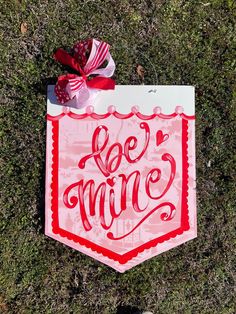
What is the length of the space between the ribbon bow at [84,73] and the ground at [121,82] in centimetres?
5

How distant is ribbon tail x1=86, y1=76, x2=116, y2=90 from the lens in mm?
1785

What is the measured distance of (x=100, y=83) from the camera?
5.86 ft

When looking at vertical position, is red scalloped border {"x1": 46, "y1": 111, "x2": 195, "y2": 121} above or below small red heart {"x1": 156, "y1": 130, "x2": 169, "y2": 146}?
above

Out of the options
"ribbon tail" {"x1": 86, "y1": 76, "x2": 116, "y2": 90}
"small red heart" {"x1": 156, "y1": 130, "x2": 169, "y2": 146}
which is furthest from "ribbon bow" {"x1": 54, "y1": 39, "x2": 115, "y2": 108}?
"small red heart" {"x1": 156, "y1": 130, "x2": 169, "y2": 146}

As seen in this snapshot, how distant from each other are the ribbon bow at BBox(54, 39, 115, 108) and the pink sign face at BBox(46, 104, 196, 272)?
68 mm

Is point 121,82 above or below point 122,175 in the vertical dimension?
above

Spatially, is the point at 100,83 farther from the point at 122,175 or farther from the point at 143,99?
the point at 122,175

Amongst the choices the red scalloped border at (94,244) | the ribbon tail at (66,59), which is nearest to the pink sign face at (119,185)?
the red scalloped border at (94,244)

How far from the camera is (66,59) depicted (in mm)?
1778

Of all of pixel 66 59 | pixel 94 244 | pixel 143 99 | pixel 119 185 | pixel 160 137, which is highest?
pixel 66 59

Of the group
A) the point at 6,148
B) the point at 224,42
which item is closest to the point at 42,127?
the point at 6,148

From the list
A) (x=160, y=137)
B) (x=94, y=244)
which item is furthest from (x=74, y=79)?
(x=94, y=244)

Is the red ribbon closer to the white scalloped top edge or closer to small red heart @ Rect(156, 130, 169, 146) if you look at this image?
the white scalloped top edge

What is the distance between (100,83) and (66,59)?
0.46 feet
